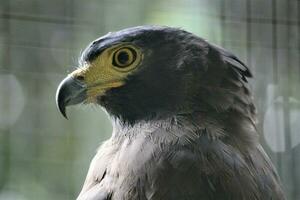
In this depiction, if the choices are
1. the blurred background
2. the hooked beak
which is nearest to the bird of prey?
the hooked beak

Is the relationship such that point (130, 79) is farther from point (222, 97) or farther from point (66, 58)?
point (66, 58)

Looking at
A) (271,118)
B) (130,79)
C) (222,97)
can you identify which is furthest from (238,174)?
(271,118)

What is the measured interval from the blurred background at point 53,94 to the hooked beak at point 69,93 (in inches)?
16.8

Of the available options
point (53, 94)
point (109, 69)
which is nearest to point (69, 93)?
point (109, 69)

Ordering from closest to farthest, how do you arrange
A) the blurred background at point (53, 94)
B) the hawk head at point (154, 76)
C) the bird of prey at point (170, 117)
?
1. the bird of prey at point (170, 117)
2. the hawk head at point (154, 76)
3. the blurred background at point (53, 94)

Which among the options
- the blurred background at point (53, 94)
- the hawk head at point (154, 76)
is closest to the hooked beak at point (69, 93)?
the hawk head at point (154, 76)

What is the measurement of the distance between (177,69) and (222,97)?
0.09m

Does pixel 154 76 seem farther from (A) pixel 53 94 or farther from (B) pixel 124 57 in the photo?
(A) pixel 53 94

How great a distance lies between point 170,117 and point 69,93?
18 cm

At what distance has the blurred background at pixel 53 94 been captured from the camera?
1776 mm

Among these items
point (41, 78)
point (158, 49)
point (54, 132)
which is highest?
point (158, 49)

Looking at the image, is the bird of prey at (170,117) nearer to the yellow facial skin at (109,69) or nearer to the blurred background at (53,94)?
the yellow facial skin at (109,69)

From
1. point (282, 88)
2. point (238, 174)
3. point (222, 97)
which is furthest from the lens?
point (282, 88)

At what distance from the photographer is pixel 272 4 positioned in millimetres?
1938
